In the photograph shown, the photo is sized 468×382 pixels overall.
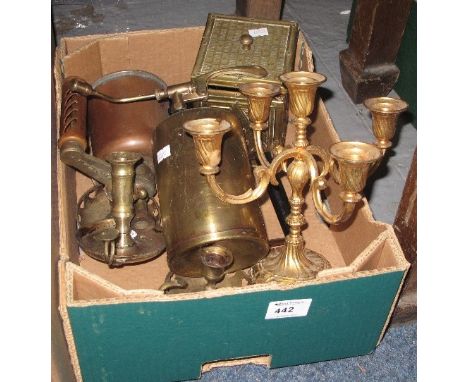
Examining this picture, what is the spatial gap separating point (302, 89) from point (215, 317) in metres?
0.52

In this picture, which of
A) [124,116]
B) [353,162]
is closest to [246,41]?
[124,116]

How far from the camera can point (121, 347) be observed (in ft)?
3.89

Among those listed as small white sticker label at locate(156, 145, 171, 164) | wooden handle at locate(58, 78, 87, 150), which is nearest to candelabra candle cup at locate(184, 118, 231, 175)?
small white sticker label at locate(156, 145, 171, 164)

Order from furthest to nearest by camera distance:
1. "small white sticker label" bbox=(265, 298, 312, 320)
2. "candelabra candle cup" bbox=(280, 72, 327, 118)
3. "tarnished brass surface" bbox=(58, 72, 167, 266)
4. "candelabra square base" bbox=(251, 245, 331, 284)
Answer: "tarnished brass surface" bbox=(58, 72, 167, 266) → "candelabra square base" bbox=(251, 245, 331, 284) → "small white sticker label" bbox=(265, 298, 312, 320) → "candelabra candle cup" bbox=(280, 72, 327, 118)

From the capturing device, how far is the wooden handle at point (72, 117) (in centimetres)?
149

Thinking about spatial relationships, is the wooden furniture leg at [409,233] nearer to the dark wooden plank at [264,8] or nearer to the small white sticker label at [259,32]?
the small white sticker label at [259,32]

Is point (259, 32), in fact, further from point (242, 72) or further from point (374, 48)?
point (374, 48)

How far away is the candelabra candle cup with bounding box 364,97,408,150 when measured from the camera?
1008mm

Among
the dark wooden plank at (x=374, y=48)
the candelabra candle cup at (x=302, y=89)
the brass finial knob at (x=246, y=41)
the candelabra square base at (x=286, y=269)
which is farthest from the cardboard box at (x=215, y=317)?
the dark wooden plank at (x=374, y=48)

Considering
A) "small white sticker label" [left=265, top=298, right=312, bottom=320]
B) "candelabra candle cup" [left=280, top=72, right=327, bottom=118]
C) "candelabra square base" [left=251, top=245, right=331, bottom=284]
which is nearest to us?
"candelabra candle cup" [left=280, top=72, right=327, bottom=118]

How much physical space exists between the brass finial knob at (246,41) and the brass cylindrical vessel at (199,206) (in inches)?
15.2

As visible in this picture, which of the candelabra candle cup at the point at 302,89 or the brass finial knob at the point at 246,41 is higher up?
the candelabra candle cup at the point at 302,89

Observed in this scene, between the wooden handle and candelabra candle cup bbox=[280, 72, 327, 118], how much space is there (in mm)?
681

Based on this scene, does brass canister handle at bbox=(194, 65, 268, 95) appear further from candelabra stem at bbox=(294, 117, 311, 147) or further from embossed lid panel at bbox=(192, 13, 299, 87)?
candelabra stem at bbox=(294, 117, 311, 147)
